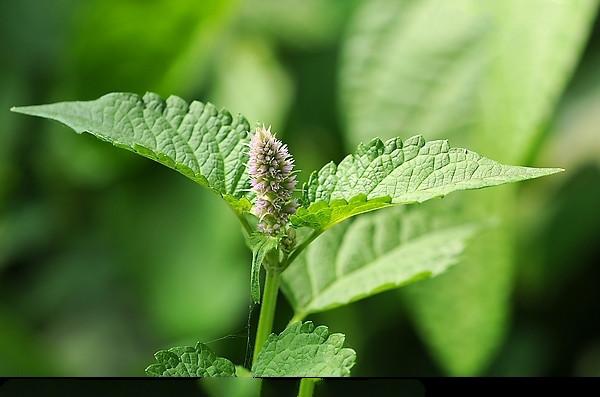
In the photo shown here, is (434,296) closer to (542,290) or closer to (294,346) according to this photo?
(542,290)

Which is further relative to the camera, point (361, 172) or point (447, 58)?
point (447, 58)

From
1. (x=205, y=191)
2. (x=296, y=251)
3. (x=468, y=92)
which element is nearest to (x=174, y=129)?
(x=296, y=251)

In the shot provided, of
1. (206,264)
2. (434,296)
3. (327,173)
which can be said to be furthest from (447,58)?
(327,173)

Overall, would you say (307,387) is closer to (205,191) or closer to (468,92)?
(468,92)

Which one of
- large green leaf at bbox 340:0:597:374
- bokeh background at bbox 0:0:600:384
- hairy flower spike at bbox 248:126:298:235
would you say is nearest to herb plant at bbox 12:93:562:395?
hairy flower spike at bbox 248:126:298:235

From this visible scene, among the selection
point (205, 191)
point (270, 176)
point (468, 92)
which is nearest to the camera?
point (270, 176)

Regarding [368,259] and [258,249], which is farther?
[368,259]

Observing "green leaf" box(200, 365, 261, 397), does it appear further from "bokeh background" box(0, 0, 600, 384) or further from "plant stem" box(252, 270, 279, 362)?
"bokeh background" box(0, 0, 600, 384)
